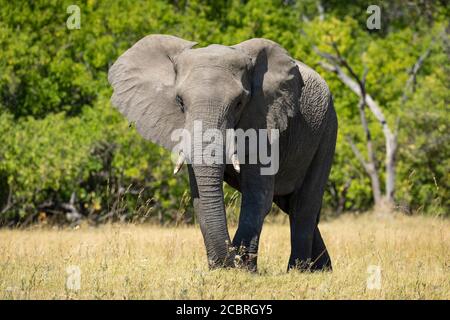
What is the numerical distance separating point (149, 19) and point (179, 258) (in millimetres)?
13691

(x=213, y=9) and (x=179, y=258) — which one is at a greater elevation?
(x=213, y=9)

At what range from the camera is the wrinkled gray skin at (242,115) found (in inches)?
347

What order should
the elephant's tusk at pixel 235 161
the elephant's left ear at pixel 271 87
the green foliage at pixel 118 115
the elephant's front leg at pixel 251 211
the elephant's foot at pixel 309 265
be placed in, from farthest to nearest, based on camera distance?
the green foliage at pixel 118 115 < the elephant's foot at pixel 309 265 < the elephant's left ear at pixel 271 87 < the elephant's front leg at pixel 251 211 < the elephant's tusk at pixel 235 161

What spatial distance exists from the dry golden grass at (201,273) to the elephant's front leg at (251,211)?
0.92ft

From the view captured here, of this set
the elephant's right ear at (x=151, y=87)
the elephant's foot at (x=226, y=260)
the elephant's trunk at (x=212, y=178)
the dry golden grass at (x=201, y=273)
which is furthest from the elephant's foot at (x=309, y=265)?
the elephant's right ear at (x=151, y=87)

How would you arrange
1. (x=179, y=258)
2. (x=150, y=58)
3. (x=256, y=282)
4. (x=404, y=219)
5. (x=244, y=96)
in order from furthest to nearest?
(x=404, y=219), (x=179, y=258), (x=150, y=58), (x=244, y=96), (x=256, y=282)

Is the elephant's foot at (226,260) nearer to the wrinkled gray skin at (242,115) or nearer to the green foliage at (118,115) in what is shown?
the wrinkled gray skin at (242,115)

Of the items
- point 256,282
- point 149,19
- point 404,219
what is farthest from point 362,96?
point 256,282

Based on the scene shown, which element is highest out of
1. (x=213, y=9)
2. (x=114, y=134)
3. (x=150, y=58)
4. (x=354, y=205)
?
(x=213, y=9)

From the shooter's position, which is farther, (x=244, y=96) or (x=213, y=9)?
(x=213, y=9)

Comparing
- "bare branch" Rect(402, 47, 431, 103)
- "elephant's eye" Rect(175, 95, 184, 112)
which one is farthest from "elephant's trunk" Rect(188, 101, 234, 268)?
"bare branch" Rect(402, 47, 431, 103)

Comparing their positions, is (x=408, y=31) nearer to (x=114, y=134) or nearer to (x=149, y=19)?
(x=149, y=19)

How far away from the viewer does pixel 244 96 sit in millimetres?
9125

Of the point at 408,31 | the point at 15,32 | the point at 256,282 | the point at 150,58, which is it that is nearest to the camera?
the point at 256,282
